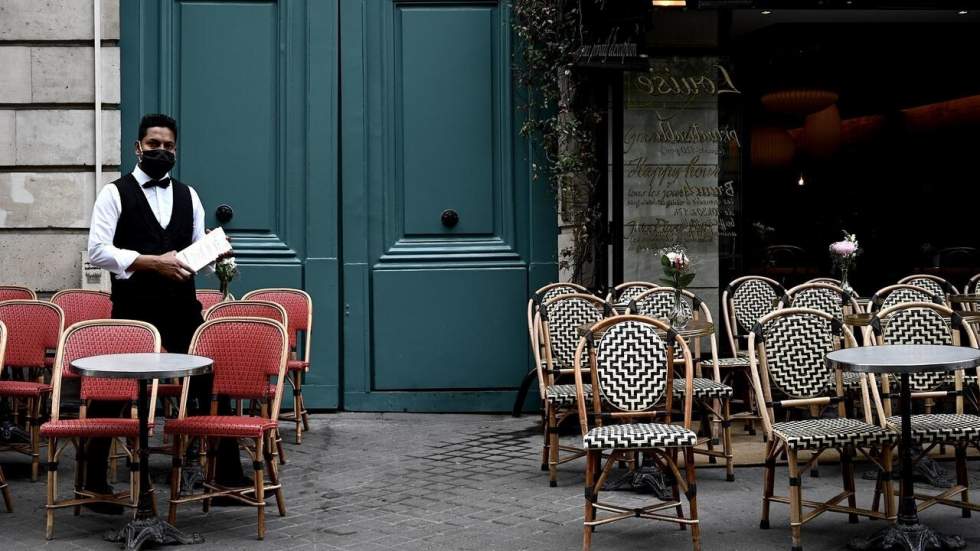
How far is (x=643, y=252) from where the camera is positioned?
31.1 feet

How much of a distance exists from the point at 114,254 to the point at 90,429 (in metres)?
0.95

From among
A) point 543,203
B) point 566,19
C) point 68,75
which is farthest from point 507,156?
point 68,75

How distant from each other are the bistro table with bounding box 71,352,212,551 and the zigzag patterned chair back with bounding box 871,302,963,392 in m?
3.74

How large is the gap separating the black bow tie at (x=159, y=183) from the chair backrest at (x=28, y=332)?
163cm

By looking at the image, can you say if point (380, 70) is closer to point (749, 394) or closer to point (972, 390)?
point (749, 394)

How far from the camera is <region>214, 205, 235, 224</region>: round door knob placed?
9.69m

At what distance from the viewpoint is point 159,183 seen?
649 centimetres

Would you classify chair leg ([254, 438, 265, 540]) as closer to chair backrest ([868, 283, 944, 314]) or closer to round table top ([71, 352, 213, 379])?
round table top ([71, 352, 213, 379])

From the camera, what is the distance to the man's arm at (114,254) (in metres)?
6.22

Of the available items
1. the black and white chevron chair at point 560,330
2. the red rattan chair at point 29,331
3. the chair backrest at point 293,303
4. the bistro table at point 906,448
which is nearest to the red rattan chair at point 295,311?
the chair backrest at point 293,303

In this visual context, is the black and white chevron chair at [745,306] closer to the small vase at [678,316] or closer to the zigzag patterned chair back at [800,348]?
the small vase at [678,316]

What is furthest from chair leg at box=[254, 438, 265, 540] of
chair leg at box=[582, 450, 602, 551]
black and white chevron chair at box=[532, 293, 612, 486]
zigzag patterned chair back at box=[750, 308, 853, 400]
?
zigzag patterned chair back at box=[750, 308, 853, 400]

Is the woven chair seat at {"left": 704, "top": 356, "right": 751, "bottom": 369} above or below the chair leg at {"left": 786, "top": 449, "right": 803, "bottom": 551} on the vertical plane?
above

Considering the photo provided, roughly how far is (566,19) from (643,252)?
1961 millimetres
